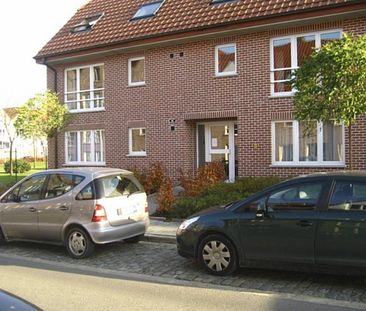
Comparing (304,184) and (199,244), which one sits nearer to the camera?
(304,184)

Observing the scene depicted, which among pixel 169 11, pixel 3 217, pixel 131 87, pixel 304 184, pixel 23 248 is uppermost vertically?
pixel 169 11

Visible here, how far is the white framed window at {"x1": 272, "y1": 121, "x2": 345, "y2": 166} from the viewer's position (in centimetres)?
1438

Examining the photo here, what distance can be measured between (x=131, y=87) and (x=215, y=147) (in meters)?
3.90

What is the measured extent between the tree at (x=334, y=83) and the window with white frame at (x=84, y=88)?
1115 cm

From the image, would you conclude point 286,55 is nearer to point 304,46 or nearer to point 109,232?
point 304,46

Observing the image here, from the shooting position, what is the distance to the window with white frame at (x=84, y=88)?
1944cm

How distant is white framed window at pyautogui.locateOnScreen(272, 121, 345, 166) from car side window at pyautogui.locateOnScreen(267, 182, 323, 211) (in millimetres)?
7726

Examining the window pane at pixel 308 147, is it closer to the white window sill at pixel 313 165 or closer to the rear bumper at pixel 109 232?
the white window sill at pixel 313 165

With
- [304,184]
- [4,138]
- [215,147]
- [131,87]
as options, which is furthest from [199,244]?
[4,138]

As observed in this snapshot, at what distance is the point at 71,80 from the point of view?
2036 cm

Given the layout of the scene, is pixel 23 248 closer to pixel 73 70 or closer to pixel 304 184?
pixel 304 184

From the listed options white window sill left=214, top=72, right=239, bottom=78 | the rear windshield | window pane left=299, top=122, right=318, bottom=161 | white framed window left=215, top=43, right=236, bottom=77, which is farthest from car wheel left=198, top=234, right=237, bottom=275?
white framed window left=215, top=43, right=236, bottom=77

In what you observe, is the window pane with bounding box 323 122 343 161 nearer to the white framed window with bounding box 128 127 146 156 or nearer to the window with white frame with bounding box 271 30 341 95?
the window with white frame with bounding box 271 30 341 95

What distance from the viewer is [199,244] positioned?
715 centimetres
